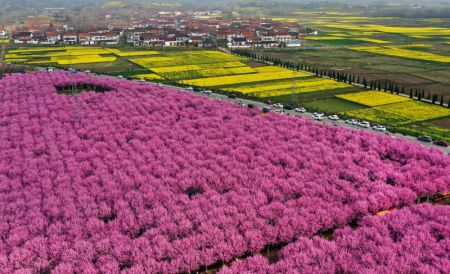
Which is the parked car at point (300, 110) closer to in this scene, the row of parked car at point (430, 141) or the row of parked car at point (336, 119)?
the row of parked car at point (336, 119)

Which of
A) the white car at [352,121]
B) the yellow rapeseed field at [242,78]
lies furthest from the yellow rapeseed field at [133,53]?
the white car at [352,121]

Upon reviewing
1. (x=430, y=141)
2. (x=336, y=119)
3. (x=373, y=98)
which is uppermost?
(x=373, y=98)

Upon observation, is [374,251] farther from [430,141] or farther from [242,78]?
[242,78]

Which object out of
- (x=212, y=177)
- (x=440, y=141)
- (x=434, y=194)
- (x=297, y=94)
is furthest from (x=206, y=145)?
(x=297, y=94)

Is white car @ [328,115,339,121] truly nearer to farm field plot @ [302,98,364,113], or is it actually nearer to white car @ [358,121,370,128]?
white car @ [358,121,370,128]

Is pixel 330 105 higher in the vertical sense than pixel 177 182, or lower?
higher

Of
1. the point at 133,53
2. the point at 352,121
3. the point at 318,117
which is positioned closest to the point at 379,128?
the point at 352,121
